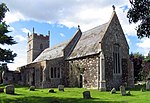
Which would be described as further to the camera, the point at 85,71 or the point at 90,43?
the point at 90,43

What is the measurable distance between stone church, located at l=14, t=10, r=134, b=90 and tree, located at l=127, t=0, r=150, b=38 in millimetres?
19577

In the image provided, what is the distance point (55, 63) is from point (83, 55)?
675 cm

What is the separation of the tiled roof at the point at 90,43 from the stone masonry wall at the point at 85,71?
0.96 meters

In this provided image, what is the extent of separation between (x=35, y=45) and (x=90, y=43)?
3225cm

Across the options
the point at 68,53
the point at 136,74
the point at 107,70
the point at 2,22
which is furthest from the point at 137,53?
the point at 2,22

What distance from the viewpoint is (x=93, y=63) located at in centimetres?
3994

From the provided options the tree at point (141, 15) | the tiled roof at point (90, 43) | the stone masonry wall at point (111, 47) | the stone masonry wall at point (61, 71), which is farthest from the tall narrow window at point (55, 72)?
the tree at point (141, 15)

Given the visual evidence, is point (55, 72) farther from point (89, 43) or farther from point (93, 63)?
point (93, 63)

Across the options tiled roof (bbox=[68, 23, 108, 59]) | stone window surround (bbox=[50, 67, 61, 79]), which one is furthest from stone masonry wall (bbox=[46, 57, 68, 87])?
tiled roof (bbox=[68, 23, 108, 59])

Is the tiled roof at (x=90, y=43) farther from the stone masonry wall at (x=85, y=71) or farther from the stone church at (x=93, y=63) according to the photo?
the stone masonry wall at (x=85, y=71)

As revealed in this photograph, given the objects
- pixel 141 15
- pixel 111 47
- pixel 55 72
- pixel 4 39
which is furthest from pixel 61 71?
pixel 141 15

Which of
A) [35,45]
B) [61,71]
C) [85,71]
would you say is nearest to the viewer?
[85,71]

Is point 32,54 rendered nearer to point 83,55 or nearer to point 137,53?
point 137,53

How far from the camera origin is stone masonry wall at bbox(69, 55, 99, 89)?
39.5 m
